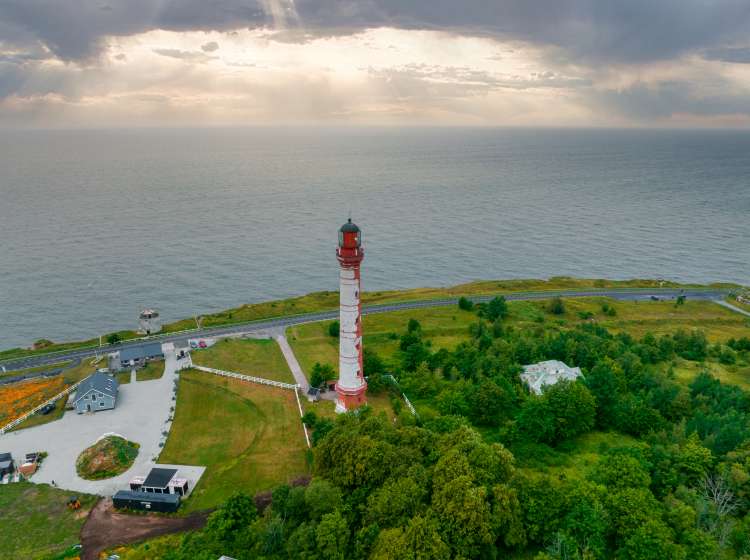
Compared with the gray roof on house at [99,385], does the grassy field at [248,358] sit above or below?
below

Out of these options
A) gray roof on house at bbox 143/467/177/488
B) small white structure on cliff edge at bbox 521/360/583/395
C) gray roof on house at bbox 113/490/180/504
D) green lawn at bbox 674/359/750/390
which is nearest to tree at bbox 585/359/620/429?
small white structure on cliff edge at bbox 521/360/583/395

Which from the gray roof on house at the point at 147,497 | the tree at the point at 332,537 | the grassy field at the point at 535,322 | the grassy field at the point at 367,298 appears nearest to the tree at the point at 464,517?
the tree at the point at 332,537

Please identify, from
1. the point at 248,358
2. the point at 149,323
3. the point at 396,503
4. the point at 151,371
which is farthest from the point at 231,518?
the point at 149,323

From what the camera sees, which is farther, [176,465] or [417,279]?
[417,279]

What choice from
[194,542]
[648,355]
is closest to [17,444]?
[194,542]

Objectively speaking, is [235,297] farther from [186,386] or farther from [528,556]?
[528,556]

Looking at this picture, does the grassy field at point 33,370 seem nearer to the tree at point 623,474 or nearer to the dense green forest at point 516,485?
the dense green forest at point 516,485
